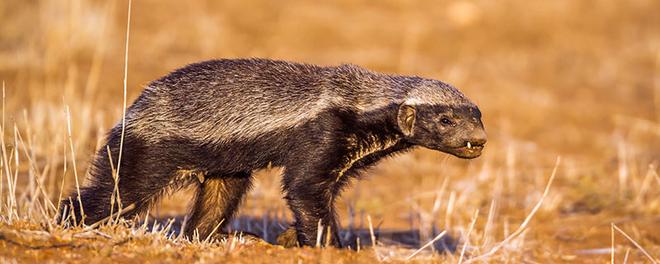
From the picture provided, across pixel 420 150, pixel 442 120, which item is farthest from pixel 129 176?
pixel 420 150

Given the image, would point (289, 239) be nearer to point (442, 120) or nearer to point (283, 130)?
point (283, 130)

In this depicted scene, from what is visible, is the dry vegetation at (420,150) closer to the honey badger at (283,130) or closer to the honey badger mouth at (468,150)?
the honey badger at (283,130)

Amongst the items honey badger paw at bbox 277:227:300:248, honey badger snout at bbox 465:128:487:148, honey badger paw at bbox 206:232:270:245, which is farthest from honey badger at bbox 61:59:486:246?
honey badger paw at bbox 206:232:270:245

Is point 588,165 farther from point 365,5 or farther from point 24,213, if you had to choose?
point 365,5

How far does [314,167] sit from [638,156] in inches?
265

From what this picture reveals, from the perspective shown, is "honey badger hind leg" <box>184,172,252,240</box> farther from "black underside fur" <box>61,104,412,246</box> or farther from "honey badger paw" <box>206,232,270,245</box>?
"black underside fur" <box>61,104,412,246</box>

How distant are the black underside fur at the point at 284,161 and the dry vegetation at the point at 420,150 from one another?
0.82ft

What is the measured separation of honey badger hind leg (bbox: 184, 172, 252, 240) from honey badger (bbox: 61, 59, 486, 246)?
37cm

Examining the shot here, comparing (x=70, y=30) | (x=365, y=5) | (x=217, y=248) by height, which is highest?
(x=365, y=5)

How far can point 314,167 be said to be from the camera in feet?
18.1

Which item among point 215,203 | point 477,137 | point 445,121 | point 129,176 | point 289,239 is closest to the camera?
point 477,137

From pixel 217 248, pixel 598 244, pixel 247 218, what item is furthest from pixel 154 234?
pixel 598 244

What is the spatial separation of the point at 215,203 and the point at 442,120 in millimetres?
1671

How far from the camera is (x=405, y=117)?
5.68 meters
